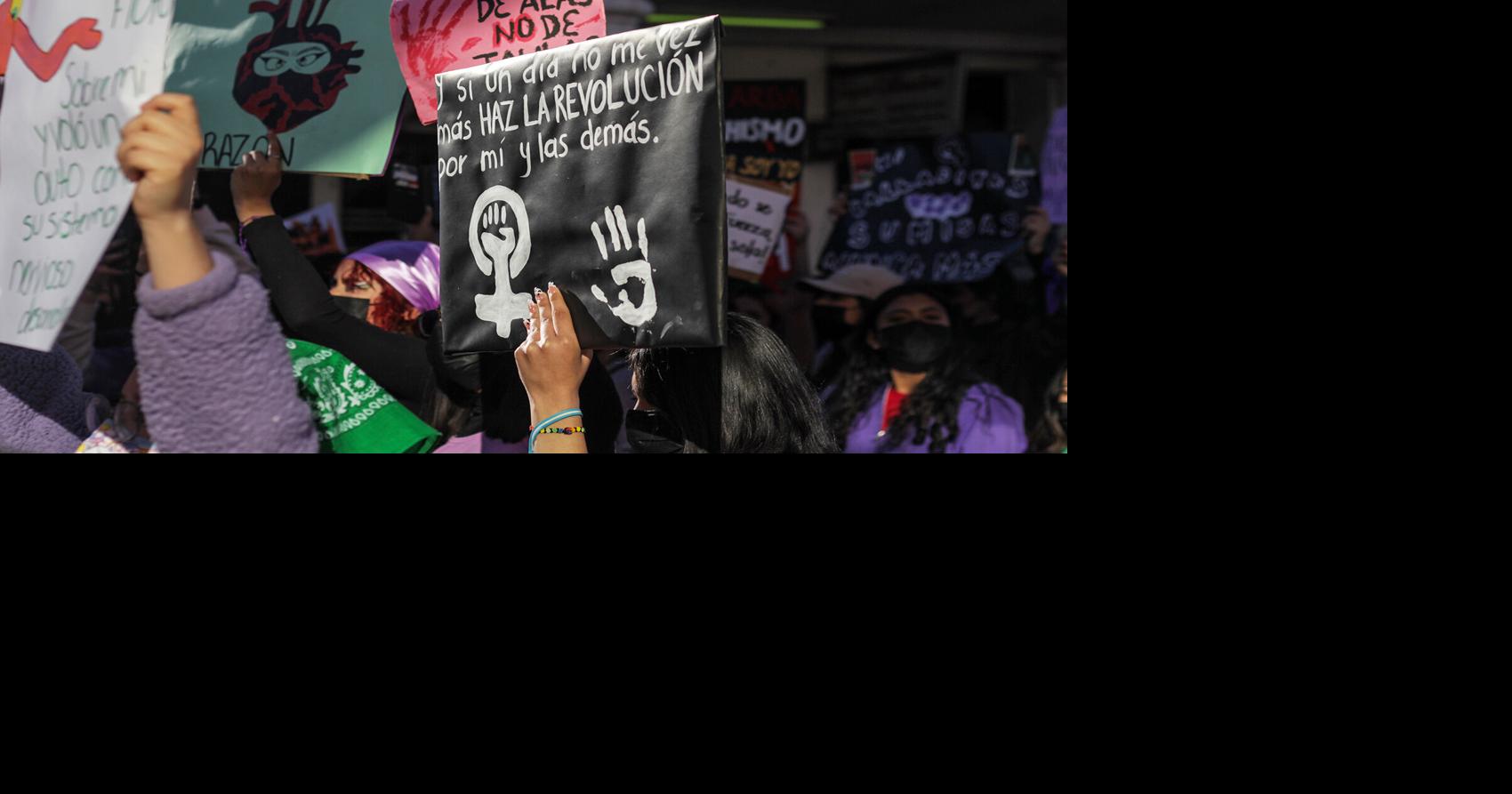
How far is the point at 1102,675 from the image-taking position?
280cm

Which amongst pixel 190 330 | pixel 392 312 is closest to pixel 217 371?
pixel 190 330

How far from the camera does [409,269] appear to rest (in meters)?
3.23

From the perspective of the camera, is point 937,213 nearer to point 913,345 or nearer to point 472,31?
point 913,345

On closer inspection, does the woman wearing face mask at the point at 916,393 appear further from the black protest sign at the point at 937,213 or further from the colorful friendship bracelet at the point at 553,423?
the colorful friendship bracelet at the point at 553,423

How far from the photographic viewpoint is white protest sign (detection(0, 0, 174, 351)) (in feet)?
8.41

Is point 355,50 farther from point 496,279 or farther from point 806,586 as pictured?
point 806,586

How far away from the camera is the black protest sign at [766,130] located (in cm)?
450

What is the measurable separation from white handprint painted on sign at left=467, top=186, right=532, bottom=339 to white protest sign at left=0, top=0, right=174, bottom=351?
0.64 meters

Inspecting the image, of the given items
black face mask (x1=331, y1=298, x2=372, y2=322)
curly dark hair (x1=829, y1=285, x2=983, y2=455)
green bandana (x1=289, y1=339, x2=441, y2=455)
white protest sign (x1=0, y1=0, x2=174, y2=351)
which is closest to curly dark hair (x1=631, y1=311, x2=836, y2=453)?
green bandana (x1=289, y1=339, x2=441, y2=455)

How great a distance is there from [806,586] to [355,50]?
4.64ft

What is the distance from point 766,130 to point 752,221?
727mm

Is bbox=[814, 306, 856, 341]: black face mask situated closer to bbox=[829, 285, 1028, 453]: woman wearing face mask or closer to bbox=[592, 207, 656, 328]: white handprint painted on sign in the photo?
bbox=[829, 285, 1028, 453]: woman wearing face mask

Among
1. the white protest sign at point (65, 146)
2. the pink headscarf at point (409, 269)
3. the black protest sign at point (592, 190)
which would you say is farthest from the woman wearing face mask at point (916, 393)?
the white protest sign at point (65, 146)

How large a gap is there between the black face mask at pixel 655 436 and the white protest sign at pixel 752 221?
58.6 inches
